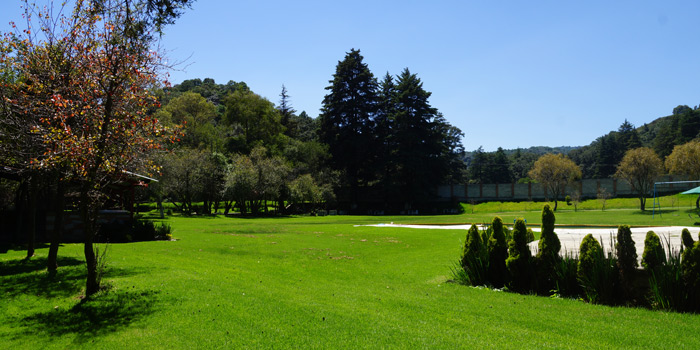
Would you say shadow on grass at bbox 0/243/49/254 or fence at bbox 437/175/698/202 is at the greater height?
fence at bbox 437/175/698/202

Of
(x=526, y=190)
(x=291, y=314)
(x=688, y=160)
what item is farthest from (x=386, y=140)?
(x=291, y=314)

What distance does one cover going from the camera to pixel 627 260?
7.17 metres

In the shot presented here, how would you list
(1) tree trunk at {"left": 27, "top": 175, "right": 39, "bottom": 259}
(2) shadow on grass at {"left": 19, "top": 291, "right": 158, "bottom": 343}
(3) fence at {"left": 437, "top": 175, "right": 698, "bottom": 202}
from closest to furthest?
(2) shadow on grass at {"left": 19, "top": 291, "right": 158, "bottom": 343}, (1) tree trunk at {"left": 27, "top": 175, "right": 39, "bottom": 259}, (3) fence at {"left": 437, "top": 175, "right": 698, "bottom": 202}

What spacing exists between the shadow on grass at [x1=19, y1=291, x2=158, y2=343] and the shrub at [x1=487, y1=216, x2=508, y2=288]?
21.7 feet

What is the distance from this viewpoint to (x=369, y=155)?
6078 cm

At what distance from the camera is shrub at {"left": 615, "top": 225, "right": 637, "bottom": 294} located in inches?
282

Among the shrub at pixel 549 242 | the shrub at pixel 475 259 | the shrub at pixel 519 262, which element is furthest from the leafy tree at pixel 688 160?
the shrub at pixel 519 262

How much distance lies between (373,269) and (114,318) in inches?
264

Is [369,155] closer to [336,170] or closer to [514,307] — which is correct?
[336,170]

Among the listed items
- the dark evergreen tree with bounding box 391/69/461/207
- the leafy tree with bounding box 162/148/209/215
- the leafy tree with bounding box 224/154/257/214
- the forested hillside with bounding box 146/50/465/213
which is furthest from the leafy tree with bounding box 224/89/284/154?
the dark evergreen tree with bounding box 391/69/461/207

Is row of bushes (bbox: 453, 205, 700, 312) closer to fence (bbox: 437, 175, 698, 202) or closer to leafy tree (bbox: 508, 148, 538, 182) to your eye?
fence (bbox: 437, 175, 698, 202)

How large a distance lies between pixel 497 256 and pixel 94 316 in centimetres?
748

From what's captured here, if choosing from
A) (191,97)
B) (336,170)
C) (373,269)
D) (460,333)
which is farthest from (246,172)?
(460,333)

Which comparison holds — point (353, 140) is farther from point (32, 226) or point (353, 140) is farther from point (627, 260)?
point (627, 260)
